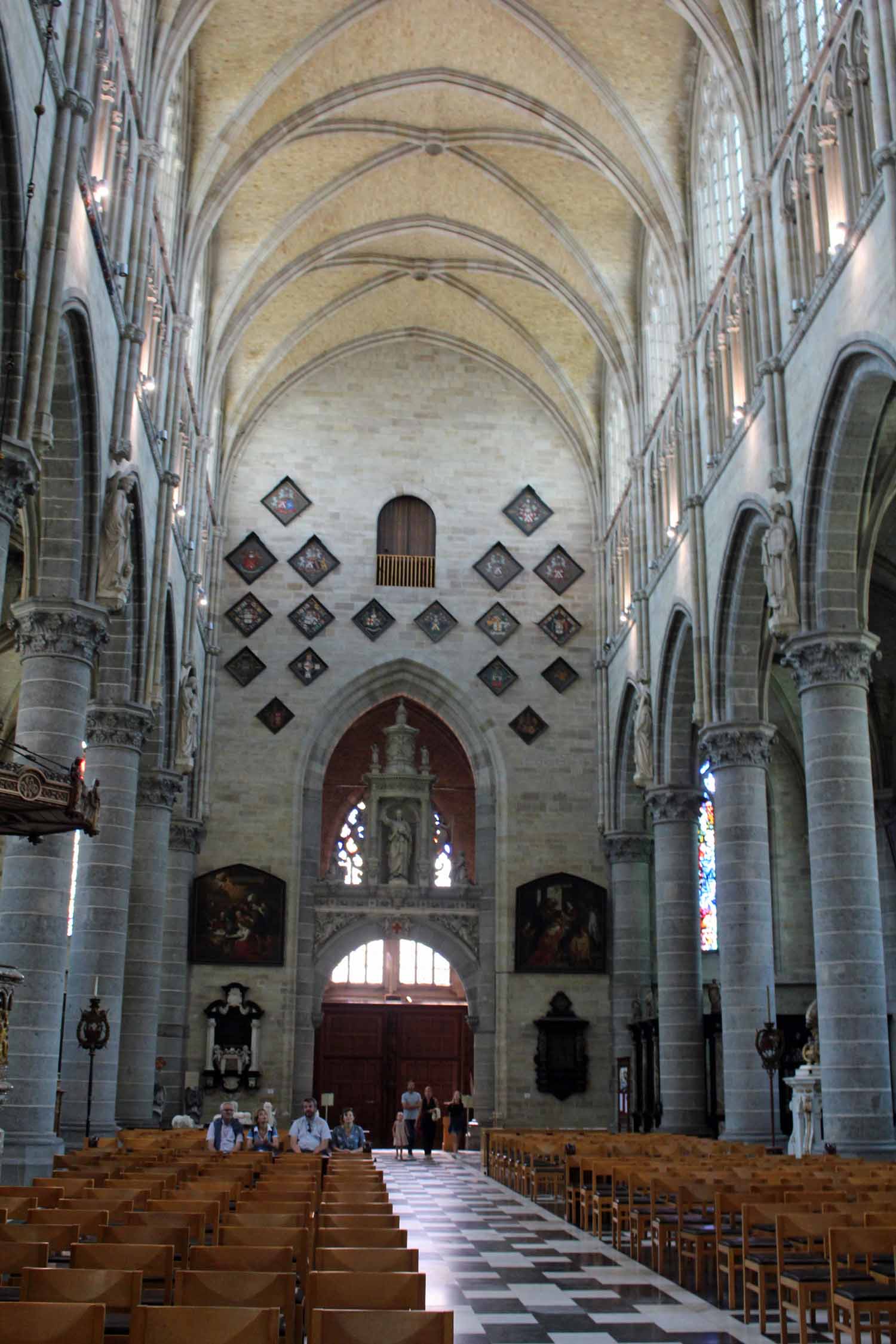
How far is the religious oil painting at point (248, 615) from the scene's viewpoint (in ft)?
109

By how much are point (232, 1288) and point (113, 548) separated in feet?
42.1

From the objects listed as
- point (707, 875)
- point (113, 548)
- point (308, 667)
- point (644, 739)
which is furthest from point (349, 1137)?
point (707, 875)

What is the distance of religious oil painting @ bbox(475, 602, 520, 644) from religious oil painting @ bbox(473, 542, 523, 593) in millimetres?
595

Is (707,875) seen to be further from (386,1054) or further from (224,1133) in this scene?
(224,1133)

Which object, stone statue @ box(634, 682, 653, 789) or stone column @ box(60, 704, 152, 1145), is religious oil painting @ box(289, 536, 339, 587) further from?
stone column @ box(60, 704, 152, 1145)

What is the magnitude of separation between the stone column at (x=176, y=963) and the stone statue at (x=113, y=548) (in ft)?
43.3

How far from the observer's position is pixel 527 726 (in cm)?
3350

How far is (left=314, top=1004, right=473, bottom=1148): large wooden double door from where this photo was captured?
36375 mm

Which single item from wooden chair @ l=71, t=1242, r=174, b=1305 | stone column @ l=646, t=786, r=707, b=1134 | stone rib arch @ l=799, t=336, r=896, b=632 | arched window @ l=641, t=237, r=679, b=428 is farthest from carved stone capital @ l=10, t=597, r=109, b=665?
arched window @ l=641, t=237, r=679, b=428

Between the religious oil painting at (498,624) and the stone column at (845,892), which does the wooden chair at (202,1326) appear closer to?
the stone column at (845,892)

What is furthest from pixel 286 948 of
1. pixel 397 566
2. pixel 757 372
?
pixel 757 372

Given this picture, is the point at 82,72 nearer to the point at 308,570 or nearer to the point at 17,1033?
the point at 17,1033

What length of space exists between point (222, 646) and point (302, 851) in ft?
17.2

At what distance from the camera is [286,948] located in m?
31.6
